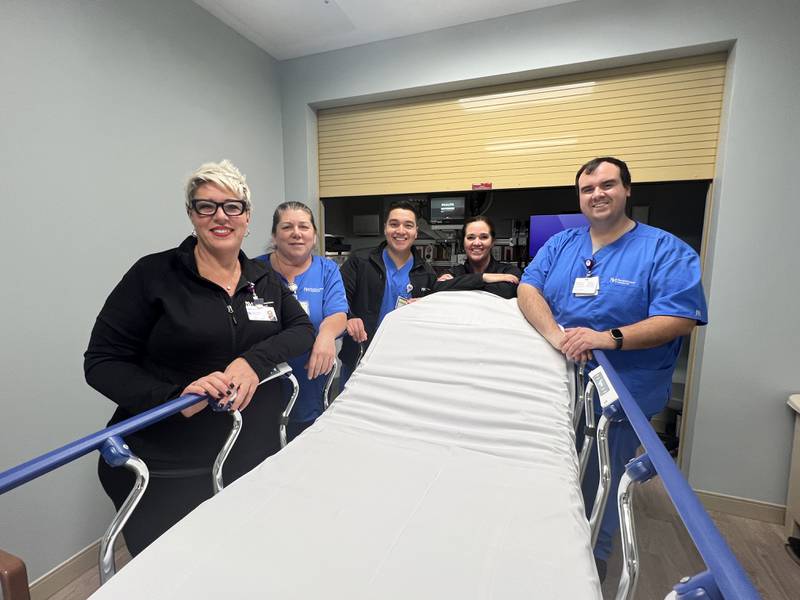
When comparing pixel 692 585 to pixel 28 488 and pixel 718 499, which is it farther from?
pixel 718 499

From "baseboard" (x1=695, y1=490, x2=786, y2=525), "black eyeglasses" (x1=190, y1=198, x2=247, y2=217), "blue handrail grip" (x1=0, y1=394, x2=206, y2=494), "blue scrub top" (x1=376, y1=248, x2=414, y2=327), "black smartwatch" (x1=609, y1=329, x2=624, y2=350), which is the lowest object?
"baseboard" (x1=695, y1=490, x2=786, y2=525)

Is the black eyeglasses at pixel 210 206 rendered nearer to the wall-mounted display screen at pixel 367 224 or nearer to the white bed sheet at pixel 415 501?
the white bed sheet at pixel 415 501

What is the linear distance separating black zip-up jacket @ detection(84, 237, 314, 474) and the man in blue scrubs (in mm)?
1139

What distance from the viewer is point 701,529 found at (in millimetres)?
553

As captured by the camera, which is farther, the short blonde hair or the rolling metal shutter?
the rolling metal shutter

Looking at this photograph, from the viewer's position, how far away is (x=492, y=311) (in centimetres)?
173

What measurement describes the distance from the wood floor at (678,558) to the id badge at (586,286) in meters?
1.36

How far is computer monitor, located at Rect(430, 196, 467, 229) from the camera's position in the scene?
10.4ft

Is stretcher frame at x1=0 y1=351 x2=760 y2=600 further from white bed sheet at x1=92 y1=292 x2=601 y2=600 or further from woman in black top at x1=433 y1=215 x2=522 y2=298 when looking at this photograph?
woman in black top at x1=433 y1=215 x2=522 y2=298

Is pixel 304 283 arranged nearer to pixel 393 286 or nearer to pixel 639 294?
pixel 393 286

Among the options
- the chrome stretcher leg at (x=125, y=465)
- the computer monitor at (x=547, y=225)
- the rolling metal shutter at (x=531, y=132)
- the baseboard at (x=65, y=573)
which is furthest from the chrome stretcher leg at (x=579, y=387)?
the baseboard at (x=65, y=573)

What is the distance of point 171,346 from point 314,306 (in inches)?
30.9

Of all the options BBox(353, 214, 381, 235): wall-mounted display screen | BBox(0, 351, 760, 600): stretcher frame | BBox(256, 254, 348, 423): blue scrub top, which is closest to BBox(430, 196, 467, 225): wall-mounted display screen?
BBox(353, 214, 381, 235): wall-mounted display screen

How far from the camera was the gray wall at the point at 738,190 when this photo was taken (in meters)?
2.11
